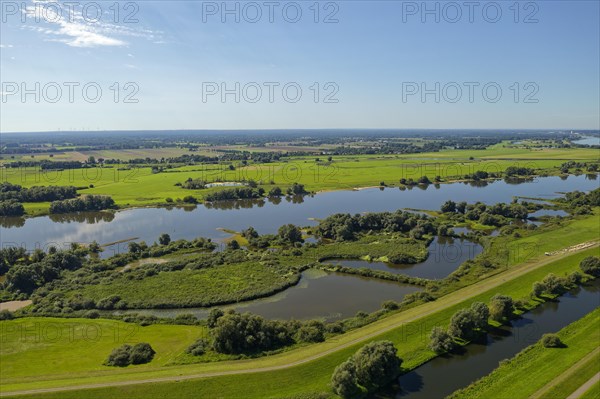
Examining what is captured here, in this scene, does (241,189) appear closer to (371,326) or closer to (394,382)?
(371,326)

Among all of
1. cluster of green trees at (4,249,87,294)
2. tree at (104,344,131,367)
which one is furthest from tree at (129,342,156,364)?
cluster of green trees at (4,249,87,294)

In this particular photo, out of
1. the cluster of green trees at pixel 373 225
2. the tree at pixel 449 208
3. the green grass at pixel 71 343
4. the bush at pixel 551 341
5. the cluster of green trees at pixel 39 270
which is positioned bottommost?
the green grass at pixel 71 343

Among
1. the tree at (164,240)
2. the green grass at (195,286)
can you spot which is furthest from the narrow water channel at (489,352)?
the tree at (164,240)

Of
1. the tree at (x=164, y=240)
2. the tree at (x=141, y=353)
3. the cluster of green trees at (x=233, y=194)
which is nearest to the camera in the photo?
the tree at (x=141, y=353)

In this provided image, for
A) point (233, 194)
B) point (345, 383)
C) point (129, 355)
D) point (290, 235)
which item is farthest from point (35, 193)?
point (345, 383)

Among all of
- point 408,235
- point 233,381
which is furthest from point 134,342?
point 408,235

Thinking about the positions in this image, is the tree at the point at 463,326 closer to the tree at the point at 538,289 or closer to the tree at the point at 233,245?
the tree at the point at 538,289
